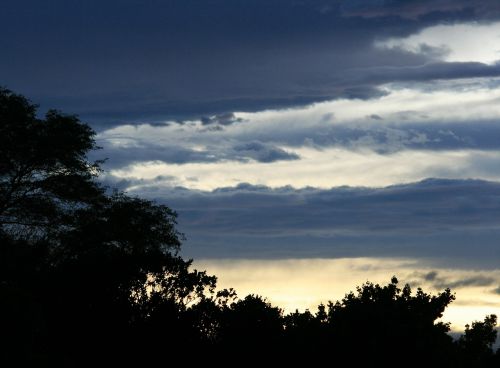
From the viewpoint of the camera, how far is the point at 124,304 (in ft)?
214

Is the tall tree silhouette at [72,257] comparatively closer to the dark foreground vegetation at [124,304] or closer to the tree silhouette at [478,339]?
the dark foreground vegetation at [124,304]

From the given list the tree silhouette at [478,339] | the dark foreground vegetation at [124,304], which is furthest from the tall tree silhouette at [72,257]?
the tree silhouette at [478,339]

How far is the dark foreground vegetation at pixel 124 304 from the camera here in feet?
184

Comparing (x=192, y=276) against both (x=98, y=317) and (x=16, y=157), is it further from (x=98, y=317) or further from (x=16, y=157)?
(x=16, y=157)

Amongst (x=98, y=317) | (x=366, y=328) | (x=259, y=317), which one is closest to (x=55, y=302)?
(x=98, y=317)

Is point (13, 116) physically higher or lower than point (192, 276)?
higher

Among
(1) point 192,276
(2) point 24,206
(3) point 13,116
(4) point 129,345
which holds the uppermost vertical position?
(3) point 13,116

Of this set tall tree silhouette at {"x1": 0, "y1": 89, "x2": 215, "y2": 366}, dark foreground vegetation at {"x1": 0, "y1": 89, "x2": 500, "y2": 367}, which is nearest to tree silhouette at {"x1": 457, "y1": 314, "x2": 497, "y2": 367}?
dark foreground vegetation at {"x1": 0, "y1": 89, "x2": 500, "y2": 367}

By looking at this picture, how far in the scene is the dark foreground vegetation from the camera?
56.1 meters

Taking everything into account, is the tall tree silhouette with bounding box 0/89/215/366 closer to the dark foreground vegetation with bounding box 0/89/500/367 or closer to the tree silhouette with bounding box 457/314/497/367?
the dark foreground vegetation with bounding box 0/89/500/367

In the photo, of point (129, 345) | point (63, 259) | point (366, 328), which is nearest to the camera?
point (366, 328)

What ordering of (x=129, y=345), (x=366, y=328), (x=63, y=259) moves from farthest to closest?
1. (x=63, y=259)
2. (x=129, y=345)
3. (x=366, y=328)

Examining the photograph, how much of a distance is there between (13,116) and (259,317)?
23632mm

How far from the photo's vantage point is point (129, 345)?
63688 mm
